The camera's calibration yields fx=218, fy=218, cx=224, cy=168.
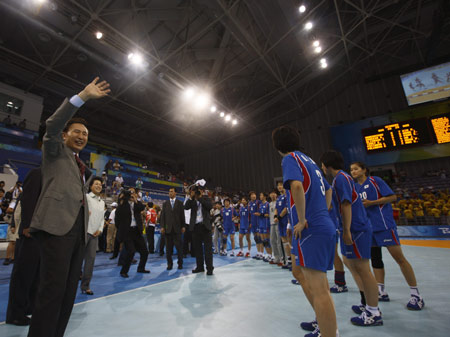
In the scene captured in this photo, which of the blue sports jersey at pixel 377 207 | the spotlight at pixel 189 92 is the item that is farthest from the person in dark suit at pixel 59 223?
the spotlight at pixel 189 92

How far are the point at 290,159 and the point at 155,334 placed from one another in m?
2.13

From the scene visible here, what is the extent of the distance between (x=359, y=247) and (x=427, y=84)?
62.6 ft

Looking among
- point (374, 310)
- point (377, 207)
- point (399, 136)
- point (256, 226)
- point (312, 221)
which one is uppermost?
point (399, 136)

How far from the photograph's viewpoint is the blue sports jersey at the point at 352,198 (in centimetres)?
228

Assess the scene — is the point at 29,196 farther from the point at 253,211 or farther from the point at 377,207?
the point at 253,211

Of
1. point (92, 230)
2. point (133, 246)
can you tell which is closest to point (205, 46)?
point (133, 246)

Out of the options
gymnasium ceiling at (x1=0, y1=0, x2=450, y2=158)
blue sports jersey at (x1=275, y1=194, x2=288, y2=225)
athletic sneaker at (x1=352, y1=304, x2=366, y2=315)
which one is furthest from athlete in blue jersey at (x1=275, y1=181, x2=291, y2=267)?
gymnasium ceiling at (x1=0, y1=0, x2=450, y2=158)

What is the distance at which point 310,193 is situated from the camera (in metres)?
1.68

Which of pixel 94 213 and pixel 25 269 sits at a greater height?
pixel 94 213

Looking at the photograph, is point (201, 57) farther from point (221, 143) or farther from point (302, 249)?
point (302, 249)

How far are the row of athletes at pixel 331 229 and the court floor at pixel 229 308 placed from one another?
0.21m

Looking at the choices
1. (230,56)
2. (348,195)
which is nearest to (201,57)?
(230,56)

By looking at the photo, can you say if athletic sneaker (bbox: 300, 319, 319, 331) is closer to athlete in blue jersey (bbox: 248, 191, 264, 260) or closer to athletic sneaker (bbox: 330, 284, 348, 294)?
athletic sneaker (bbox: 330, 284, 348, 294)

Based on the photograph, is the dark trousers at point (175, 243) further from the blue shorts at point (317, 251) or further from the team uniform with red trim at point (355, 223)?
the blue shorts at point (317, 251)
